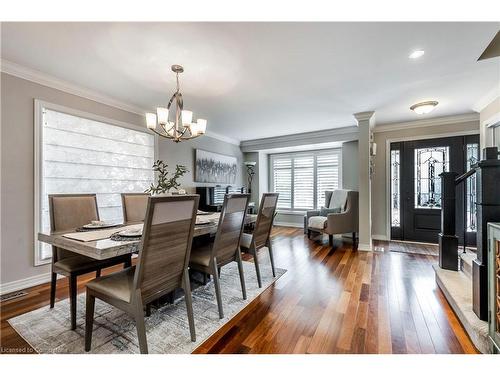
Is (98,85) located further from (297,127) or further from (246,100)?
(297,127)

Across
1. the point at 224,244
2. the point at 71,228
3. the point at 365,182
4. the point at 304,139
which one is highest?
the point at 304,139

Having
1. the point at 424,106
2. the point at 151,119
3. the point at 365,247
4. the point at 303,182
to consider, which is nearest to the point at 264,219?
the point at 151,119

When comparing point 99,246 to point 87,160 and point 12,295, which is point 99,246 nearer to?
point 12,295

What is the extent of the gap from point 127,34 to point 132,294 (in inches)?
77.4

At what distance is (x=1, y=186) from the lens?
2.30m

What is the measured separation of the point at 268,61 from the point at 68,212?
242cm

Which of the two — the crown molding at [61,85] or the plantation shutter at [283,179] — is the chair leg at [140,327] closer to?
the crown molding at [61,85]

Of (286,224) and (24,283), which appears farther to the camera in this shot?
(286,224)

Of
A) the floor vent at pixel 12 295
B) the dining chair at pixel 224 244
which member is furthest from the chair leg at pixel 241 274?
the floor vent at pixel 12 295

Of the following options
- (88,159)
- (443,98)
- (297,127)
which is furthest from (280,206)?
(88,159)

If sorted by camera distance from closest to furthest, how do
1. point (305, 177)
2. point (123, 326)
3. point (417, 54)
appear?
1. point (123, 326)
2. point (417, 54)
3. point (305, 177)

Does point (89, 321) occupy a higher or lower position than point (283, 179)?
lower

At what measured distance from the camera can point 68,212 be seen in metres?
2.11
